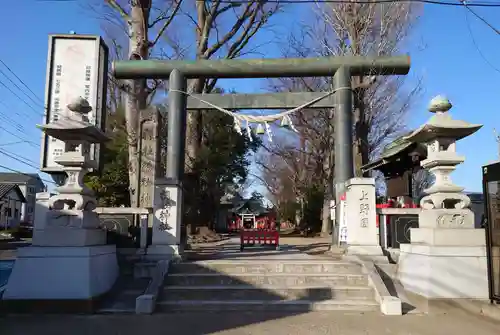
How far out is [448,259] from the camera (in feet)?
25.0

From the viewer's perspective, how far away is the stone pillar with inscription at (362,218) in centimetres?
980

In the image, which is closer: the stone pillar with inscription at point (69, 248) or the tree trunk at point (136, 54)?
the stone pillar with inscription at point (69, 248)

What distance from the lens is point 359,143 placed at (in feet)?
66.4

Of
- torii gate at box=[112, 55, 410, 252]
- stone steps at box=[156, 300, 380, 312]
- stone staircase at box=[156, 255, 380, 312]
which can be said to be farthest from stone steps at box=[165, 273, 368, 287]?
torii gate at box=[112, 55, 410, 252]

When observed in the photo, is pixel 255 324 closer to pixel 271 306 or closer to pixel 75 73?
pixel 271 306

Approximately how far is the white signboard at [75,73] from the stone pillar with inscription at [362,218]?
6.74 m

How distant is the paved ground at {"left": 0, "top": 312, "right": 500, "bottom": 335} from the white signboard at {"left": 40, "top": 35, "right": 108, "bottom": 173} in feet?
18.8

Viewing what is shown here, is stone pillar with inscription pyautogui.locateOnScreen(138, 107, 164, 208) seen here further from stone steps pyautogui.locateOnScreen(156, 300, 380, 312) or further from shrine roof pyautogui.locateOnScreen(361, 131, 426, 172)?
shrine roof pyautogui.locateOnScreen(361, 131, 426, 172)

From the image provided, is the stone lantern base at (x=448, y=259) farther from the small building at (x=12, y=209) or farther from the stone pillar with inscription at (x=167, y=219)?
the small building at (x=12, y=209)

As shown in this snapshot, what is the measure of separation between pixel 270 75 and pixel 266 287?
5.91m

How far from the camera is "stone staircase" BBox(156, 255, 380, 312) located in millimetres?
7660

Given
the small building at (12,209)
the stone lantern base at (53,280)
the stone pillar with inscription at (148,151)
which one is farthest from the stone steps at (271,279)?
the small building at (12,209)

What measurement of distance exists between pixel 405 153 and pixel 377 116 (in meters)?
10.7

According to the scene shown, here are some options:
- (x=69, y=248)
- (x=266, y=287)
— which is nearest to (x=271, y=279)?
(x=266, y=287)
